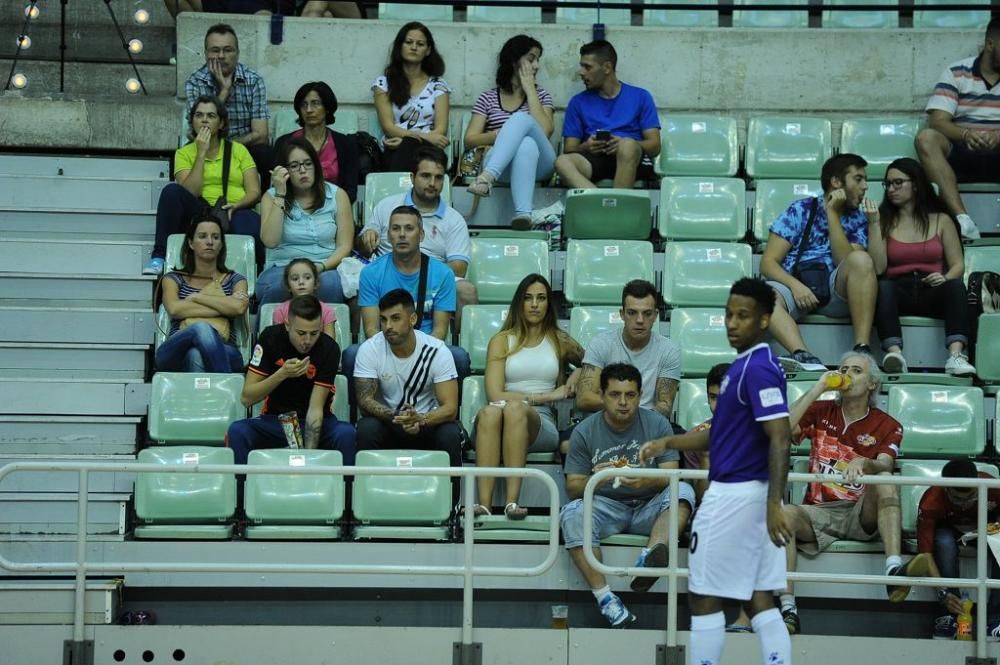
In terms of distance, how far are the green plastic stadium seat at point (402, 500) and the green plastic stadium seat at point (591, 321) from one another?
1.54m

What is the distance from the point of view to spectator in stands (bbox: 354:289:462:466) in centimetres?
853

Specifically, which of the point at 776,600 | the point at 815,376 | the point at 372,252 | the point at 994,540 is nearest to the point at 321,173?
the point at 372,252

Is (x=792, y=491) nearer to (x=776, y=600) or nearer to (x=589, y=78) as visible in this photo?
(x=776, y=600)

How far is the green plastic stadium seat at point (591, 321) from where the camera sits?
31.0 ft

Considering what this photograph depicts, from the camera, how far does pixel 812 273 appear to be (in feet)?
32.1

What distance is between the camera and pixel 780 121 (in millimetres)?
11359

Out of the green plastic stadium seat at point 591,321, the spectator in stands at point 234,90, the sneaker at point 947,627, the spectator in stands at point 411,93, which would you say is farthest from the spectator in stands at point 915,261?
the spectator in stands at point 234,90

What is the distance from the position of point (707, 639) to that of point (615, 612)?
4.78 feet

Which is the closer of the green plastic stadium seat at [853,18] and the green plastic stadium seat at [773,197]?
the green plastic stadium seat at [773,197]

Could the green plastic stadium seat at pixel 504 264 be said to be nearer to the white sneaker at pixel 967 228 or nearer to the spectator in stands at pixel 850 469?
the spectator in stands at pixel 850 469

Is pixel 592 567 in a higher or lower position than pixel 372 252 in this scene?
lower

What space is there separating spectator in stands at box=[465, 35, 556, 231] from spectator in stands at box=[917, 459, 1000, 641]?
3442 mm

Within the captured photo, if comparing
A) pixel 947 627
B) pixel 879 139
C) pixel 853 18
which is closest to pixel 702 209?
pixel 879 139

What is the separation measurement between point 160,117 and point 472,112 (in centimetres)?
215
